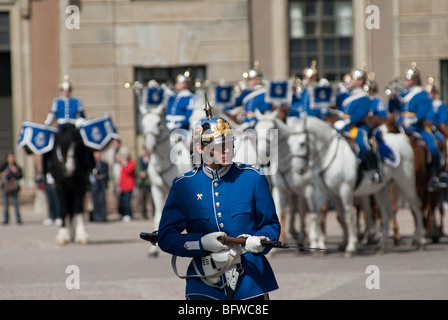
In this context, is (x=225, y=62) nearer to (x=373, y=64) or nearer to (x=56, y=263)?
(x=373, y=64)

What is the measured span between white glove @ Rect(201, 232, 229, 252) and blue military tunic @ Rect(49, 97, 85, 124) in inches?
474

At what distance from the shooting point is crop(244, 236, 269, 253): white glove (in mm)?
5863

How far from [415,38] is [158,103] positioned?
13.7 metres

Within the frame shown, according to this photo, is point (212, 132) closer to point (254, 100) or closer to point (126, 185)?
point (254, 100)

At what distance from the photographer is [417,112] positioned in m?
16.9

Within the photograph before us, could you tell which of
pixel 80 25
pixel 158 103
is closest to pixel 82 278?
pixel 158 103

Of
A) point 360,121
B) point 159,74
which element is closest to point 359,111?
point 360,121

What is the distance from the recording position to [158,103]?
16.1 metres

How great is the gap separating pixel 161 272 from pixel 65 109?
5.32m

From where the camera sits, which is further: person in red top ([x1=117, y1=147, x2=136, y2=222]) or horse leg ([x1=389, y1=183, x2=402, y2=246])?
person in red top ([x1=117, y1=147, x2=136, y2=222])

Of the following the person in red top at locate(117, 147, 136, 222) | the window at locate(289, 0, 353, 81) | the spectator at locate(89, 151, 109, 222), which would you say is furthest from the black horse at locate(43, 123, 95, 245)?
the window at locate(289, 0, 353, 81)

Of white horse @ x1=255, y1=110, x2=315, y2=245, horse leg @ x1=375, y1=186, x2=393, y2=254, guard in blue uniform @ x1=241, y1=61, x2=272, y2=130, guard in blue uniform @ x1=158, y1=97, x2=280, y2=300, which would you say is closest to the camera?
guard in blue uniform @ x1=158, y1=97, x2=280, y2=300

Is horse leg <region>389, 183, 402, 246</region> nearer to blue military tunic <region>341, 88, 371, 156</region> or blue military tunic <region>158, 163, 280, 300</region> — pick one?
blue military tunic <region>341, 88, 371, 156</region>
